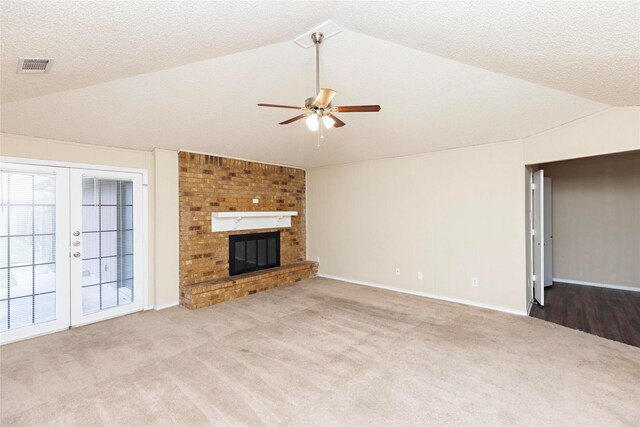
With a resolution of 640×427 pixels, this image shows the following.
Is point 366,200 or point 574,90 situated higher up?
point 574,90

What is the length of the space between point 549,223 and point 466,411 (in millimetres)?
4835

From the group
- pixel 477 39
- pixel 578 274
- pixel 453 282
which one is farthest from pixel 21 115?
pixel 578 274

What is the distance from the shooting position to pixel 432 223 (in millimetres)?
5117

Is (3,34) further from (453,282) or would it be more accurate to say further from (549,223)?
(549,223)

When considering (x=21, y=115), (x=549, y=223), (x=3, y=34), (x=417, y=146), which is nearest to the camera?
(x=3, y=34)

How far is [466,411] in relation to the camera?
7.41ft

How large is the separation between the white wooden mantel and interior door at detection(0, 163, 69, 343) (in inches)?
79.5

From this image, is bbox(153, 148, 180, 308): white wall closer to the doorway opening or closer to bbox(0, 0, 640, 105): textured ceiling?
bbox(0, 0, 640, 105): textured ceiling

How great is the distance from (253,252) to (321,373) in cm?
346

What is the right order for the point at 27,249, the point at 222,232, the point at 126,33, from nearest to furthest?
the point at 126,33 → the point at 27,249 → the point at 222,232

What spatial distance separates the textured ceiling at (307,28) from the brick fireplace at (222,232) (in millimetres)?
2420

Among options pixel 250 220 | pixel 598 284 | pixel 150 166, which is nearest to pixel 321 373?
pixel 250 220

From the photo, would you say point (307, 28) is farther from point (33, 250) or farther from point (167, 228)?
point (33, 250)

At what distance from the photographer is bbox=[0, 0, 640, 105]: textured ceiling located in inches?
63.4
